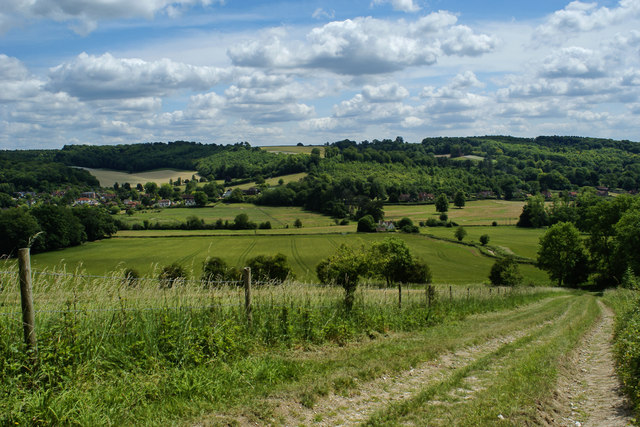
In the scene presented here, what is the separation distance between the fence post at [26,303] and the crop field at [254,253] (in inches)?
1884

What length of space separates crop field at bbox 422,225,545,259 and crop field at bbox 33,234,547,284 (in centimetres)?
692

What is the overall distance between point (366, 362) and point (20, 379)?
5985 mm

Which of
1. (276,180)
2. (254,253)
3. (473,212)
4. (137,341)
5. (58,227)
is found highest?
→ (276,180)

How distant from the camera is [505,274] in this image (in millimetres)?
55281

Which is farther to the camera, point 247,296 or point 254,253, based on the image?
point 254,253

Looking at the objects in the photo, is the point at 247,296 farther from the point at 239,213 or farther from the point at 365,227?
the point at 239,213

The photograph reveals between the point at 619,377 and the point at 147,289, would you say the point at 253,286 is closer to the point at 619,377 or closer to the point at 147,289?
the point at 147,289

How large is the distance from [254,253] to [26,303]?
65463 mm

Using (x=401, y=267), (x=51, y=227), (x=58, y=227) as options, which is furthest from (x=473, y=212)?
(x=51, y=227)

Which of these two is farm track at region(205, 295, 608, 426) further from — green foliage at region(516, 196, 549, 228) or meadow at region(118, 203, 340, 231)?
green foliage at region(516, 196, 549, 228)

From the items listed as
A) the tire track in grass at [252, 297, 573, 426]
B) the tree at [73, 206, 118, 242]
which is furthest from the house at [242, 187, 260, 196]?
the tire track in grass at [252, 297, 573, 426]

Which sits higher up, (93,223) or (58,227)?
(58,227)

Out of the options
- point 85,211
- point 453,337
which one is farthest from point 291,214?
point 453,337

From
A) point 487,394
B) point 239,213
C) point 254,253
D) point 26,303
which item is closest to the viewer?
point 26,303
